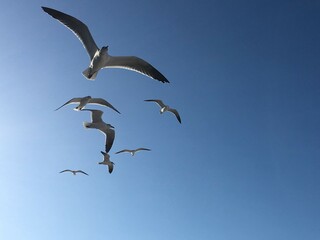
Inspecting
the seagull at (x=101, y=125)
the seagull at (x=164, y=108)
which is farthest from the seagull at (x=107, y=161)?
the seagull at (x=101, y=125)

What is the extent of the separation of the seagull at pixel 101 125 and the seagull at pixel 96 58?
4.09m

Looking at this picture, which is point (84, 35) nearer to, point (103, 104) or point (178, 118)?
point (103, 104)

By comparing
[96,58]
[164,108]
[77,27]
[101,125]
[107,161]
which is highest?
[164,108]

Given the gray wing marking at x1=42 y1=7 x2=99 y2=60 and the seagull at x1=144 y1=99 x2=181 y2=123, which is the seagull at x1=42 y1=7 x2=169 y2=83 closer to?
the gray wing marking at x1=42 y1=7 x2=99 y2=60

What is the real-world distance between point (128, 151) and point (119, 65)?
39.6 ft

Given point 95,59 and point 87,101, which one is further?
point 87,101

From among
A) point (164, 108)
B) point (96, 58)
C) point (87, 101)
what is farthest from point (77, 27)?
point (164, 108)

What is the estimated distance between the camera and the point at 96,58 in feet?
59.3

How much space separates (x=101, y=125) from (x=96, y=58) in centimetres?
470

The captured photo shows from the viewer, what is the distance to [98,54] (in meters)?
18.1

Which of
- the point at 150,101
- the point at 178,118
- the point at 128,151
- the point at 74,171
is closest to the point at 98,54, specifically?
the point at 150,101

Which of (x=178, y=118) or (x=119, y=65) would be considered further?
(x=178, y=118)

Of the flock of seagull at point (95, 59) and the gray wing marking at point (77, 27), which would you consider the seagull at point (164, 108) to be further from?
the gray wing marking at point (77, 27)

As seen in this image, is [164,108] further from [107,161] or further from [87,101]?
[87,101]
